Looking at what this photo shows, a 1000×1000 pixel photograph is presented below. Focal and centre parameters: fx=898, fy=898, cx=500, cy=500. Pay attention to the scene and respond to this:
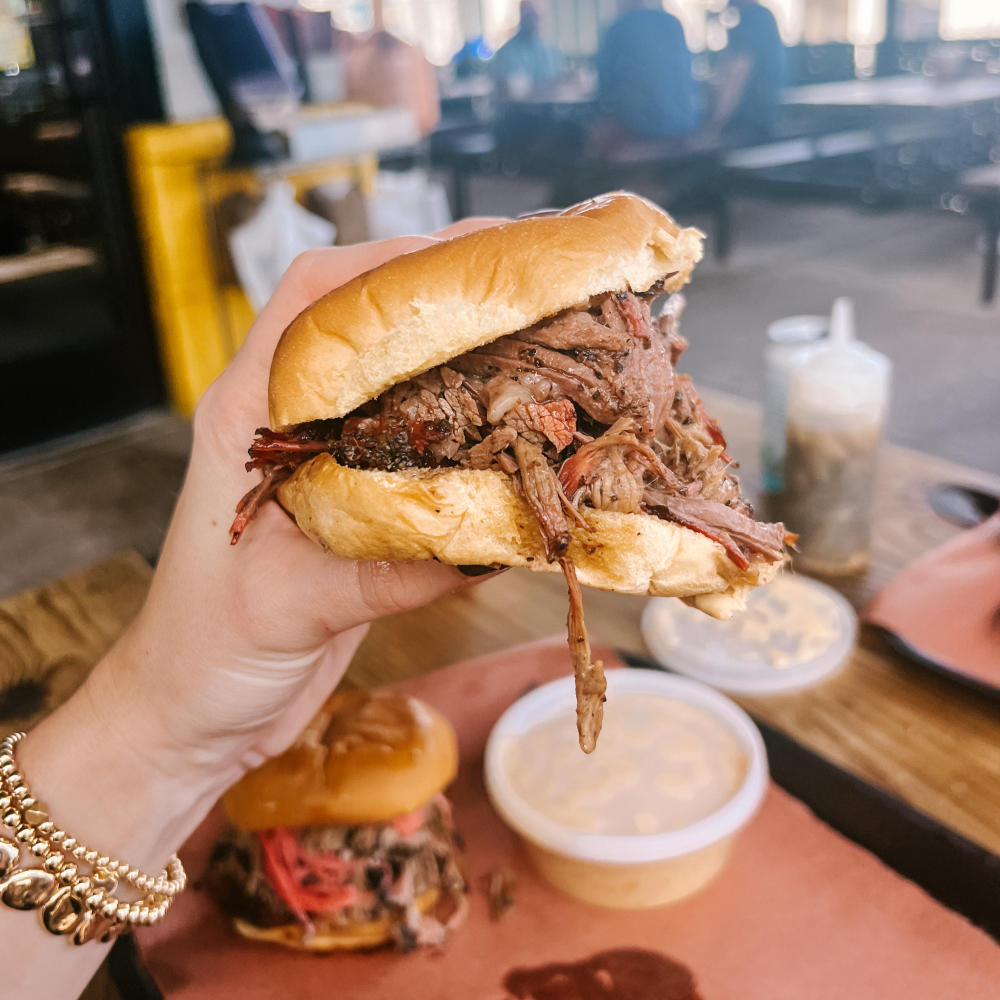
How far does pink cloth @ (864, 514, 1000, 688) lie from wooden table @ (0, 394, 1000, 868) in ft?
0.16

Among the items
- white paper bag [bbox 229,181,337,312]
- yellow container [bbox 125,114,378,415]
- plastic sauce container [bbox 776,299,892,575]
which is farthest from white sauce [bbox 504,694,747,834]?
yellow container [bbox 125,114,378,415]

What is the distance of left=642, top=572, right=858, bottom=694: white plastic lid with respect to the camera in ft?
5.14

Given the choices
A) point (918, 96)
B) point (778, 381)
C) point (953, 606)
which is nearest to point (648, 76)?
point (918, 96)

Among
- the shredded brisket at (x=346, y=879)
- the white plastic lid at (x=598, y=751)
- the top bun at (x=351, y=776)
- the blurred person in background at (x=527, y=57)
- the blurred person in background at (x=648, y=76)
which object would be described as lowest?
the shredded brisket at (x=346, y=879)

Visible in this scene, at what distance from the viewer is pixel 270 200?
175 inches

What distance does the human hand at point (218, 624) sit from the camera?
1.16 m

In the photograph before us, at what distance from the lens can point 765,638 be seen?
5.46 feet

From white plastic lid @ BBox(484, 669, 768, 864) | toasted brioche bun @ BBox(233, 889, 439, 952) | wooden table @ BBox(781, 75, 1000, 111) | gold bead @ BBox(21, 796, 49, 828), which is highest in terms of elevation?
wooden table @ BBox(781, 75, 1000, 111)

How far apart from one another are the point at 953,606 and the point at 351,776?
113 centimetres

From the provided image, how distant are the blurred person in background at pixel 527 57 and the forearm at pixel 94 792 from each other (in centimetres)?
1089

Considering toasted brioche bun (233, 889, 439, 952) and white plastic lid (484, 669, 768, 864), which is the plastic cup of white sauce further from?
toasted brioche bun (233, 889, 439, 952)

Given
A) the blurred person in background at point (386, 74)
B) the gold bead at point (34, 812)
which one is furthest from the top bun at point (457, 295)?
the blurred person in background at point (386, 74)

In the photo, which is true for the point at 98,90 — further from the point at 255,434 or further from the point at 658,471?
the point at 658,471

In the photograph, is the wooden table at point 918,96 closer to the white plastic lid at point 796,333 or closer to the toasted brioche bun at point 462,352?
the white plastic lid at point 796,333
